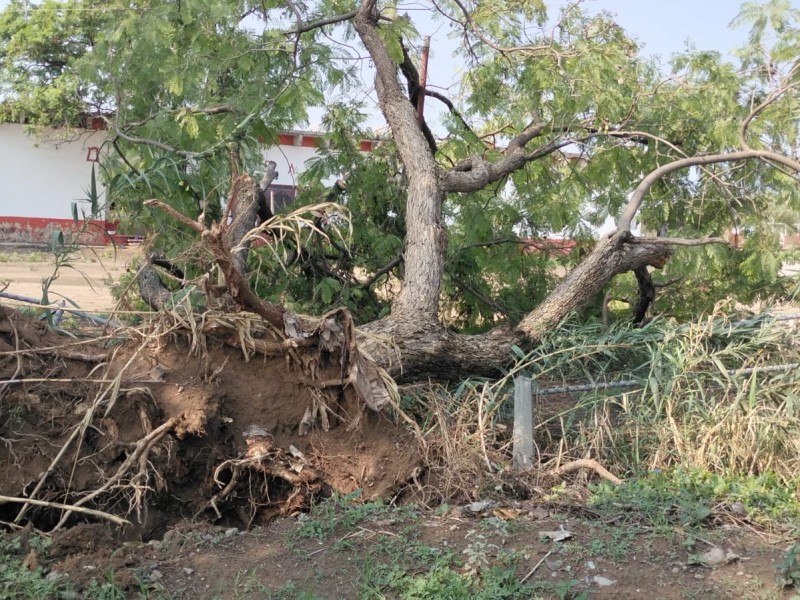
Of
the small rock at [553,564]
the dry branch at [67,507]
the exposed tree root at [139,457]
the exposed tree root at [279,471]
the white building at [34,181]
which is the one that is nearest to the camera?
the small rock at [553,564]

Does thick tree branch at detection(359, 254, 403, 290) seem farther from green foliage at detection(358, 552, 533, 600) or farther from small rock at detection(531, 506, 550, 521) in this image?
green foliage at detection(358, 552, 533, 600)

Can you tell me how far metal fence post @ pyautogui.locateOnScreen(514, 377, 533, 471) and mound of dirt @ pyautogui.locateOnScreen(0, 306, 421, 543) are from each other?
65 cm

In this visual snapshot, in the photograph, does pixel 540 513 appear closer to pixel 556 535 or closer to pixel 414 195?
pixel 556 535

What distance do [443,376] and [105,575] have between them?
9.56 ft

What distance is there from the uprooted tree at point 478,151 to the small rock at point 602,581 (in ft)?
8.57

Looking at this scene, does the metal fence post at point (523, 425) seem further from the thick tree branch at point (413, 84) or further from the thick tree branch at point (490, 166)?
the thick tree branch at point (413, 84)

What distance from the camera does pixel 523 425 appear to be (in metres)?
4.87

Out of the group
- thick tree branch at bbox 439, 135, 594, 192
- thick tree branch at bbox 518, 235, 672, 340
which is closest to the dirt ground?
thick tree branch at bbox 518, 235, 672, 340

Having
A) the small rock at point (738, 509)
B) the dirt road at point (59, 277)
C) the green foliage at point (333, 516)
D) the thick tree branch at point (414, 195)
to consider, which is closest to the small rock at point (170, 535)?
the green foliage at point (333, 516)

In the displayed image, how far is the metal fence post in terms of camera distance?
16.0ft

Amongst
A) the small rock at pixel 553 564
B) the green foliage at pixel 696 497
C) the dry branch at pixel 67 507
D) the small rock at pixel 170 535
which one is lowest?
the small rock at pixel 553 564

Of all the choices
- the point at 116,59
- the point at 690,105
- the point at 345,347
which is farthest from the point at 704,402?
the point at 116,59

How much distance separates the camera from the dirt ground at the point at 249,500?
137 inches

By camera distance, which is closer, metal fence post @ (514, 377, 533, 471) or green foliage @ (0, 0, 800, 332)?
metal fence post @ (514, 377, 533, 471)
